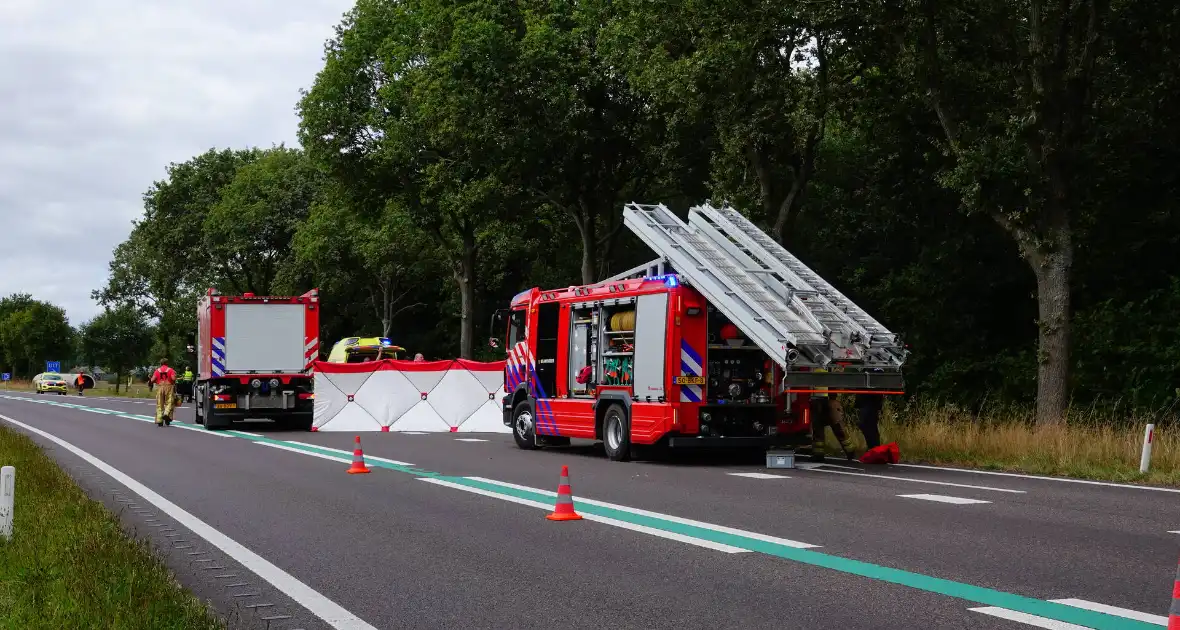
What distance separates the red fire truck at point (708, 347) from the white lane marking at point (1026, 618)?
9443 mm

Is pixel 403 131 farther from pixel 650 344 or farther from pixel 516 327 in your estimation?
pixel 650 344

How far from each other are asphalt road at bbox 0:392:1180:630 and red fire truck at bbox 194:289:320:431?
11.6 meters

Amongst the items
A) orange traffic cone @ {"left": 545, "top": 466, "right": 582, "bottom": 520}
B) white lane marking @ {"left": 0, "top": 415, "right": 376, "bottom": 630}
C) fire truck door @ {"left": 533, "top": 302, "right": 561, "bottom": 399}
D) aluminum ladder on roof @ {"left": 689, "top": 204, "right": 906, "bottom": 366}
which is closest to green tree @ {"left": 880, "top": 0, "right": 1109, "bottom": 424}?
aluminum ladder on roof @ {"left": 689, "top": 204, "right": 906, "bottom": 366}

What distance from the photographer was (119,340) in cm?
9250

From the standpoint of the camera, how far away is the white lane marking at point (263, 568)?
7.09m

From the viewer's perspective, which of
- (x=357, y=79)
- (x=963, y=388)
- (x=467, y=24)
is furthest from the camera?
(x=357, y=79)

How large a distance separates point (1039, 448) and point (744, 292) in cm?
438

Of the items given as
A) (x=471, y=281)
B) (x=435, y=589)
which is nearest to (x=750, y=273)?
(x=435, y=589)

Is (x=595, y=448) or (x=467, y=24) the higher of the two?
(x=467, y=24)

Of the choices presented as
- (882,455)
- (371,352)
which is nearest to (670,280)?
(882,455)

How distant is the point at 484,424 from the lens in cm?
3045

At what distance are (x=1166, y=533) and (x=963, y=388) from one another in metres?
23.1

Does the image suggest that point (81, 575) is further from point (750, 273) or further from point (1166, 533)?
point (750, 273)

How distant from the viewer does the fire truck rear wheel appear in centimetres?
1888
